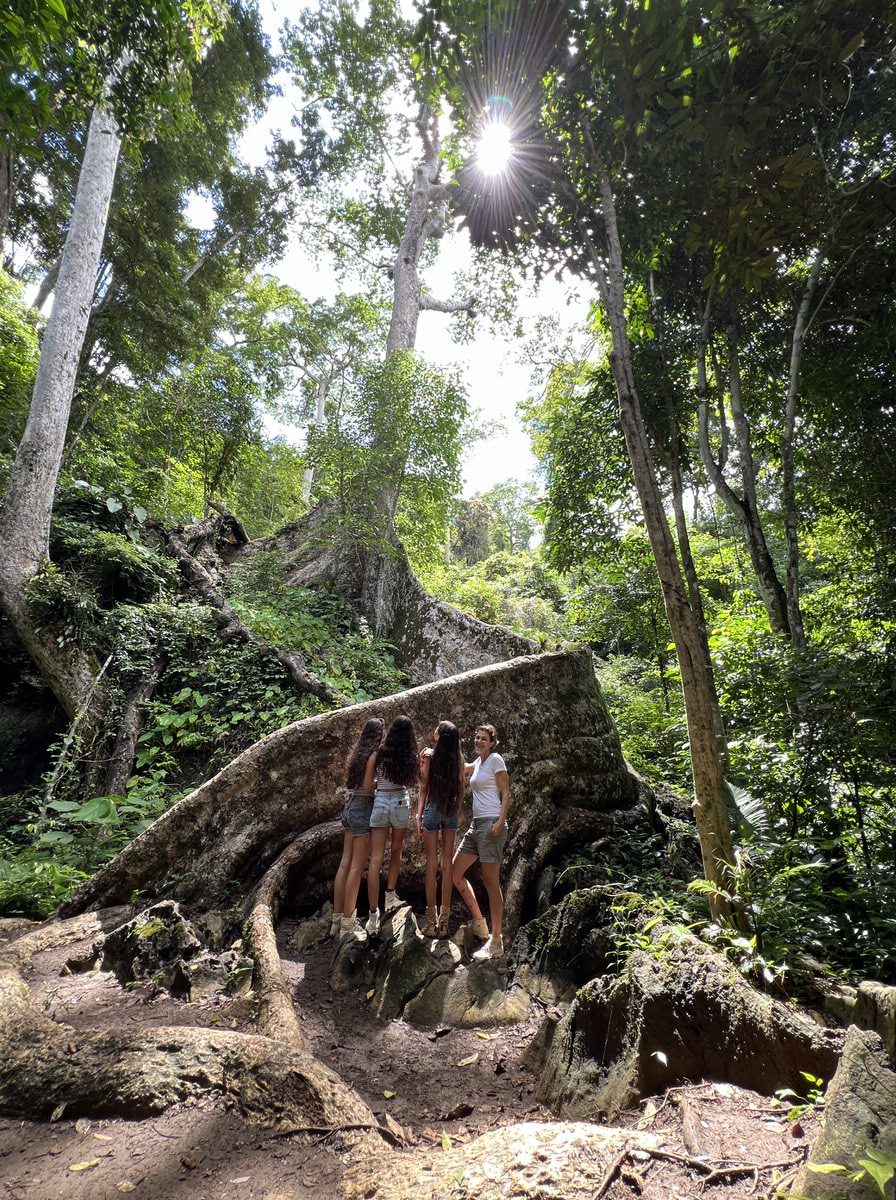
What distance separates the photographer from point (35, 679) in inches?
324

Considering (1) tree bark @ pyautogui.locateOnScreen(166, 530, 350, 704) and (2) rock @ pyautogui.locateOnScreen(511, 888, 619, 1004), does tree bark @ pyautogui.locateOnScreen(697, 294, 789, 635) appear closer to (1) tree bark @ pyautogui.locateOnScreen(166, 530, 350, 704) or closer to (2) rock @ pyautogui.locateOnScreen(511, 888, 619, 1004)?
(2) rock @ pyautogui.locateOnScreen(511, 888, 619, 1004)

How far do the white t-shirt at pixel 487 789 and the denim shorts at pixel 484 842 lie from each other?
2.4 inches

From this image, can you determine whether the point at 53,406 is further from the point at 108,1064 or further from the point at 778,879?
the point at 778,879

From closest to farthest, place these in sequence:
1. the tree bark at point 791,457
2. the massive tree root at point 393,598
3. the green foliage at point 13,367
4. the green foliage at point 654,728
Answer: the tree bark at point 791,457 < the green foliage at point 654,728 < the massive tree root at point 393,598 < the green foliage at point 13,367

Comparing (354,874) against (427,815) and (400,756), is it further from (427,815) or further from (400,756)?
(400,756)

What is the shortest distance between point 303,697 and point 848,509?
856 centimetres

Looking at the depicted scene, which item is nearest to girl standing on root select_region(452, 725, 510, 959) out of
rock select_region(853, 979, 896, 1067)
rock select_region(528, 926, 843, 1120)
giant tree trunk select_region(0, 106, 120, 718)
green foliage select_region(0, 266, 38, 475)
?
rock select_region(528, 926, 843, 1120)

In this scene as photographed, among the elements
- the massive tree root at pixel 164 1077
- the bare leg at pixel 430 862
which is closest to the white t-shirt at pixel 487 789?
the bare leg at pixel 430 862

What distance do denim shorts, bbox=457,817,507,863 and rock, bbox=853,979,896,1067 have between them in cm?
248

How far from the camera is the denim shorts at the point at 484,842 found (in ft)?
14.2

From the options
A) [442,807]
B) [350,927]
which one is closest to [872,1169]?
[442,807]

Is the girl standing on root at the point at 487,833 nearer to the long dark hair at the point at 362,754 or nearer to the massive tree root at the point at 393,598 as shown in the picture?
the long dark hair at the point at 362,754

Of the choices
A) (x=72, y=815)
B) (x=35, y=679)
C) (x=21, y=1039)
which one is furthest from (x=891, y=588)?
(x=35, y=679)

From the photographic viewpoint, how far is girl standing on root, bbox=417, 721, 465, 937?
14.5 ft
